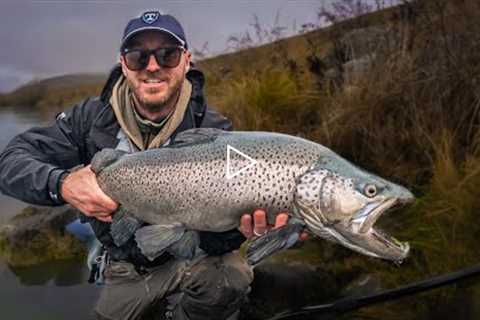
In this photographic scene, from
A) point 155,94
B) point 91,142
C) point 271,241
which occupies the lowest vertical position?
point 271,241

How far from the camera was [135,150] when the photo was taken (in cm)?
302

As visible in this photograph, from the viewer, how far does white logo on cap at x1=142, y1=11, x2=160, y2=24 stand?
9.82 feet

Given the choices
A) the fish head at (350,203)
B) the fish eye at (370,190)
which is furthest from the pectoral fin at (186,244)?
the fish eye at (370,190)

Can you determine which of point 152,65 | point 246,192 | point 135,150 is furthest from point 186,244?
point 152,65

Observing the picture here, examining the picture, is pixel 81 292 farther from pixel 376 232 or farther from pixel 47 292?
pixel 376 232

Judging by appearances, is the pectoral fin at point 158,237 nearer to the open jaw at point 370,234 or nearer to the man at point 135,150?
the man at point 135,150

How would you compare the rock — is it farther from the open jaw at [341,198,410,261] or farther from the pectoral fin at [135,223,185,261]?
the open jaw at [341,198,410,261]

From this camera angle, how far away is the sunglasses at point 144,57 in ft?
9.53

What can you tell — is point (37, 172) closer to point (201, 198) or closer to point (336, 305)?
point (201, 198)

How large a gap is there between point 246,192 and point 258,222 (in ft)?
0.51

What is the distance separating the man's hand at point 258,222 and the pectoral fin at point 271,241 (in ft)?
0.16


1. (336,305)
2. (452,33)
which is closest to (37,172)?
(336,305)

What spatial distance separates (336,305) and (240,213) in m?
0.88

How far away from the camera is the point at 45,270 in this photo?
16.4ft
